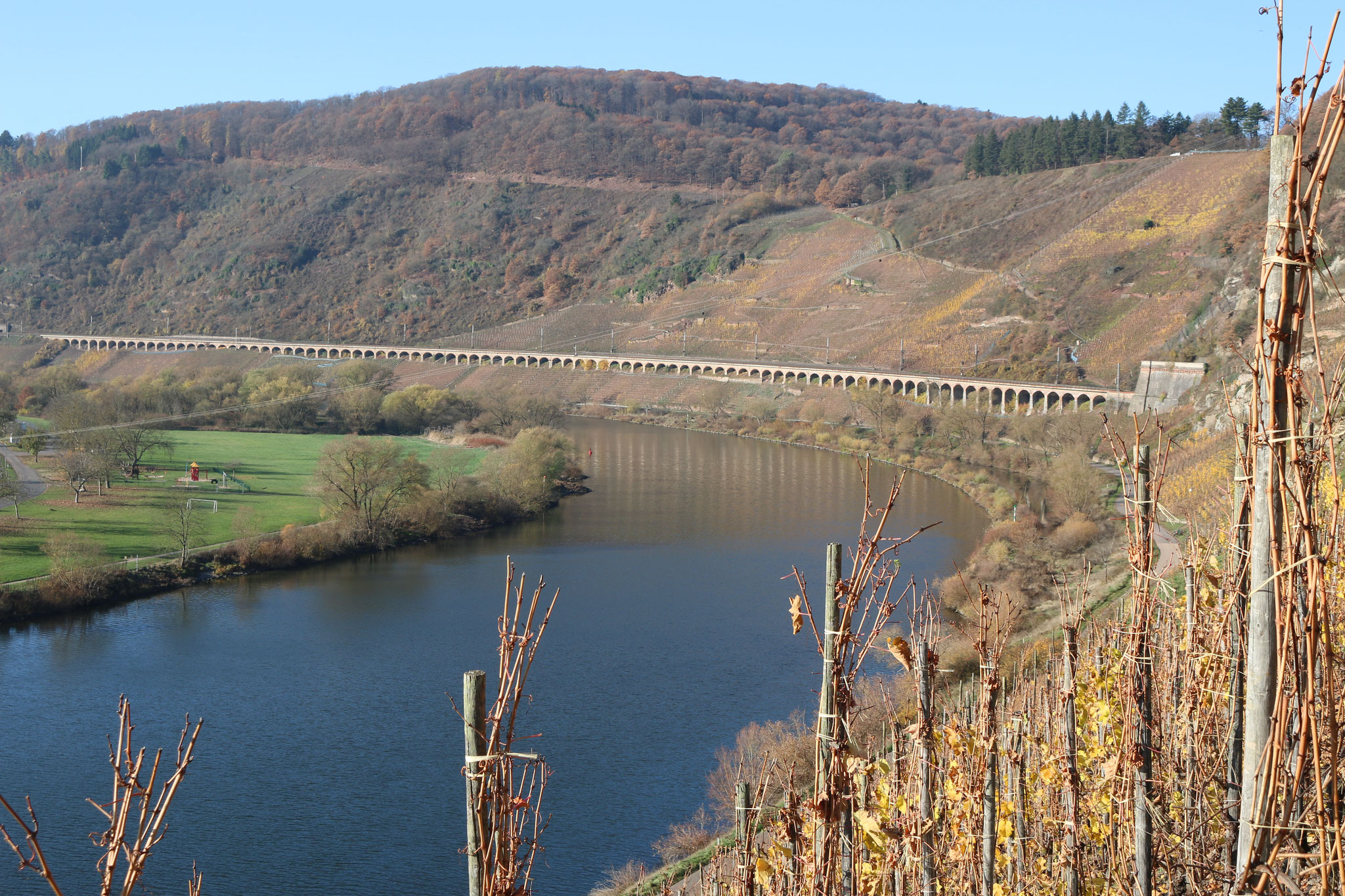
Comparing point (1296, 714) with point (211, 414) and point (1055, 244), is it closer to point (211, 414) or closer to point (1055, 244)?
point (211, 414)

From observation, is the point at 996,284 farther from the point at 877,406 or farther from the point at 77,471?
the point at 77,471

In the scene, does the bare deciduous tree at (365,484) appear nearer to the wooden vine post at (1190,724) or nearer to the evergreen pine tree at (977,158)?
the wooden vine post at (1190,724)

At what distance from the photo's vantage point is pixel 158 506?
96.0ft

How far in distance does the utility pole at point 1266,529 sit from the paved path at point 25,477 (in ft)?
100

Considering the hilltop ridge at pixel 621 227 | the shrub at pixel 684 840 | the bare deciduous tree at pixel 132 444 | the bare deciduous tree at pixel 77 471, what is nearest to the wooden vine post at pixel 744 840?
the shrub at pixel 684 840

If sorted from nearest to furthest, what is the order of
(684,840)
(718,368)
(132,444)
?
(684,840) → (132,444) → (718,368)

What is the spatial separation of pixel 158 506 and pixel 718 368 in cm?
3548

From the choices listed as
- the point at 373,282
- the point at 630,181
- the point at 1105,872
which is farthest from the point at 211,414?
the point at 630,181

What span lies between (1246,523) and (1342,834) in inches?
63.6

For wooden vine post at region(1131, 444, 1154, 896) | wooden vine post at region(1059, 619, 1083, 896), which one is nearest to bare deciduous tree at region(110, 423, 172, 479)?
wooden vine post at region(1059, 619, 1083, 896)

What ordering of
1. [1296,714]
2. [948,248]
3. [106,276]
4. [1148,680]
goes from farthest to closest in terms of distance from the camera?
[106,276], [948,248], [1148,680], [1296,714]

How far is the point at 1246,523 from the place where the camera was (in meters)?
3.86

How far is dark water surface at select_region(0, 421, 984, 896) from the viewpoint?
12445 mm

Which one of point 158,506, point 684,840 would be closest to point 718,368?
point 158,506
